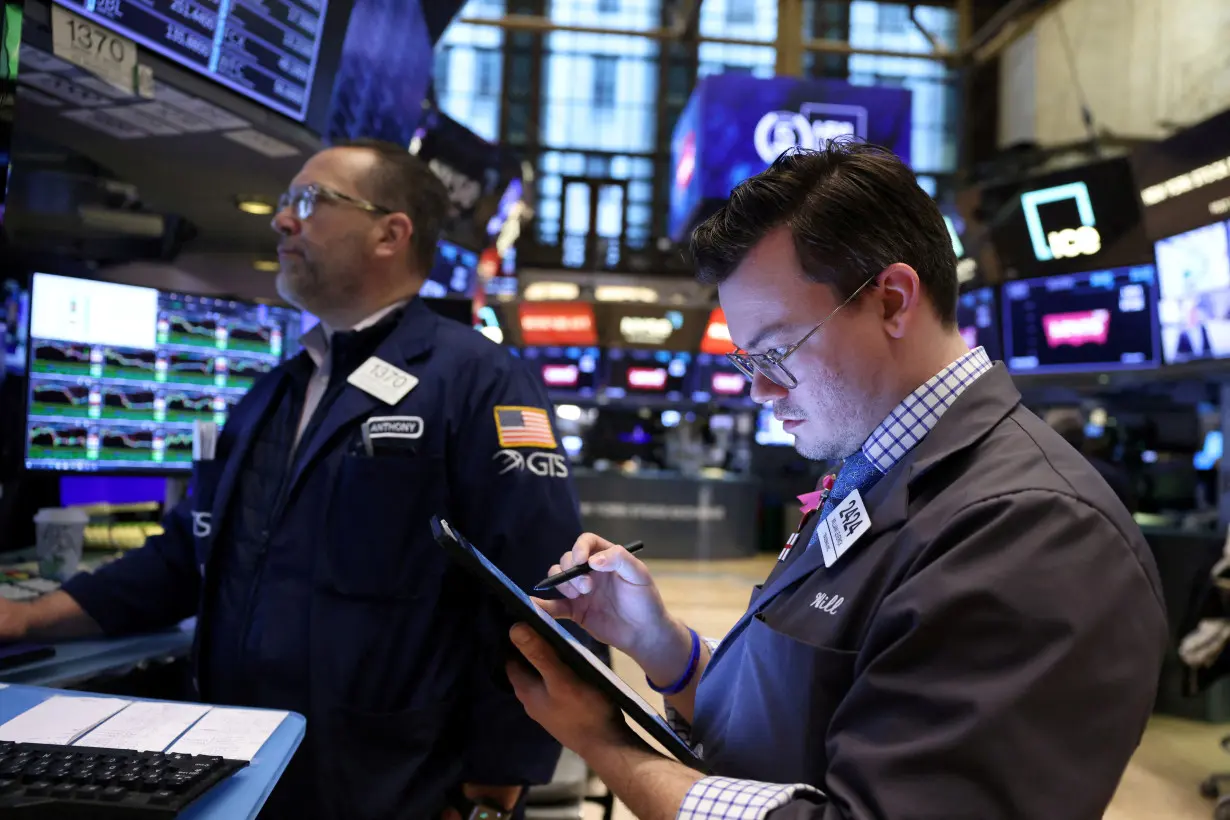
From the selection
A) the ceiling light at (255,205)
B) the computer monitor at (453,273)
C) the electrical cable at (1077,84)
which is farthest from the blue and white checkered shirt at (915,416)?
the electrical cable at (1077,84)

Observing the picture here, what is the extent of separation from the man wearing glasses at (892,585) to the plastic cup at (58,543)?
1.60 m

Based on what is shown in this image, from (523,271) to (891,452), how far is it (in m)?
13.9

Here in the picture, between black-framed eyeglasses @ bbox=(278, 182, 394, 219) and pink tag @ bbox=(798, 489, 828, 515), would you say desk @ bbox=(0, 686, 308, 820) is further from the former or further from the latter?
black-framed eyeglasses @ bbox=(278, 182, 394, 219)

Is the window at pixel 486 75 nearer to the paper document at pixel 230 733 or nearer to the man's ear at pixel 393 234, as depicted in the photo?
the man's ear at pixel 393 234

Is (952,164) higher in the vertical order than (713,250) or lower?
higher

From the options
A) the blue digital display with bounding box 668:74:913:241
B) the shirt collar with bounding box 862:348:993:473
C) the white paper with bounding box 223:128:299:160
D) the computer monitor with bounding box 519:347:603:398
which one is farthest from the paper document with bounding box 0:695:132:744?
the computer monitor with bounding box 519:347:603:398

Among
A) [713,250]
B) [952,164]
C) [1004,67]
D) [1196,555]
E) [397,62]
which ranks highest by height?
[1004,67]

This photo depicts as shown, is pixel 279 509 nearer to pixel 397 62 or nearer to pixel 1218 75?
pixel 397 62

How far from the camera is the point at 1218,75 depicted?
8664 mm

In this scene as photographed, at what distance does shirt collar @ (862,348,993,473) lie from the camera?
3.72ft

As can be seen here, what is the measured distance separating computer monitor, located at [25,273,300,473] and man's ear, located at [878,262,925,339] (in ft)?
6.95

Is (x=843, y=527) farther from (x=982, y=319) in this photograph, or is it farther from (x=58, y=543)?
(x=982, y=319)

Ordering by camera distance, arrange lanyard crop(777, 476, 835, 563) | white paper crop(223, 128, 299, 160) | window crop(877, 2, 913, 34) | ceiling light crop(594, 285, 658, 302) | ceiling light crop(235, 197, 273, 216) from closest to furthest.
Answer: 1. lanyard crop(777, 476, 835, 563)
2. white paper crop(223, 128, 299, 160)
3. ceiling light crop(235, 197, 273, 216)
4. ceiling light crop(594, 285, 658, 302)
5. window crop(877, 2, 913, 34)

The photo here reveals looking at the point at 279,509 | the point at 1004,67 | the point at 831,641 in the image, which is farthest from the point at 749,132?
the point at 1004,67
